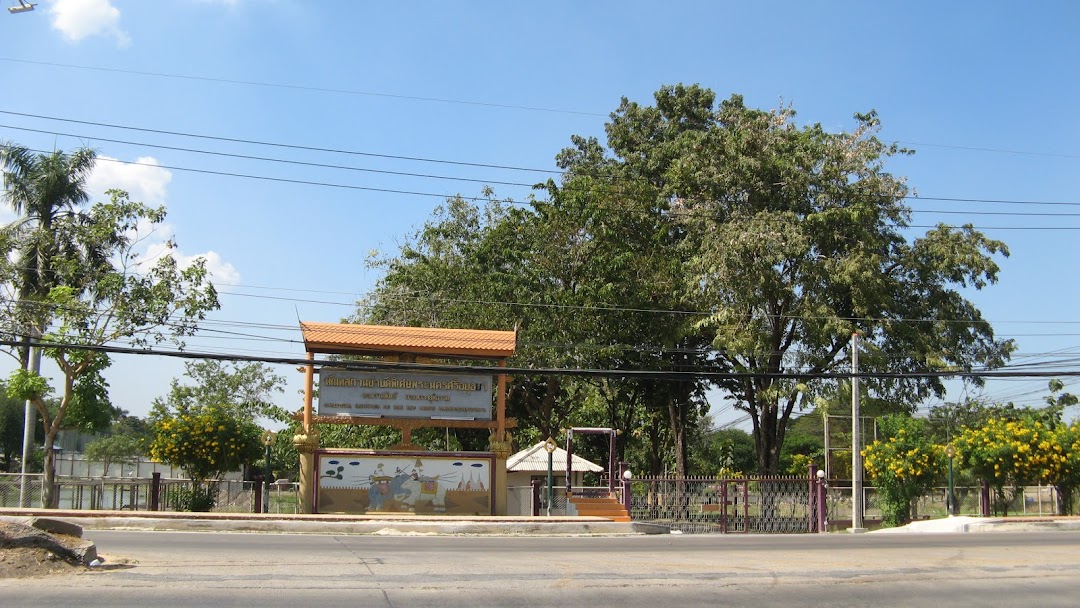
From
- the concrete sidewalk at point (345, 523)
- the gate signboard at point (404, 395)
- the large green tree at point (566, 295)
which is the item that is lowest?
the concrete sidewalk at point (345, 523)

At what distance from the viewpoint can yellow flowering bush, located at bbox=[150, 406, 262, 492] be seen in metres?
26.7

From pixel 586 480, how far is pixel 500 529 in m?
28.1

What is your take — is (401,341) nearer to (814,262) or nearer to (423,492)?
(423,492)

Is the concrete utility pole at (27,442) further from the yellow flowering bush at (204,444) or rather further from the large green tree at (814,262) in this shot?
the large green tree at (814,262)

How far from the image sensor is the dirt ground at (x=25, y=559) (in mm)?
11703

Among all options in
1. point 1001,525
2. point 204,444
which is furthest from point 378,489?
point 1001,525

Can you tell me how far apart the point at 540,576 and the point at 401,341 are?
14200 mm

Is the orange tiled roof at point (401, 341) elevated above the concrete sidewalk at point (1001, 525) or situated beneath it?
elevated above

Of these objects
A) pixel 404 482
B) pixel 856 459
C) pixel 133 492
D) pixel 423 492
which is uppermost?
pixel 856 459

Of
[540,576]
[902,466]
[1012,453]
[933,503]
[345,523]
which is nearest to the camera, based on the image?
[540,576]

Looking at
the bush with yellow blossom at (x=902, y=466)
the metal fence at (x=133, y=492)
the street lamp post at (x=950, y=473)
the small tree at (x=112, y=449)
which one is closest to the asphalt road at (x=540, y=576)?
the metal fence at (x=133, y=492)

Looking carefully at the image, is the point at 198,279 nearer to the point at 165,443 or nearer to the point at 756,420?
the point at 165,443

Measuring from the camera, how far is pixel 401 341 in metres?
26.3

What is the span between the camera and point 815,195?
121ft
